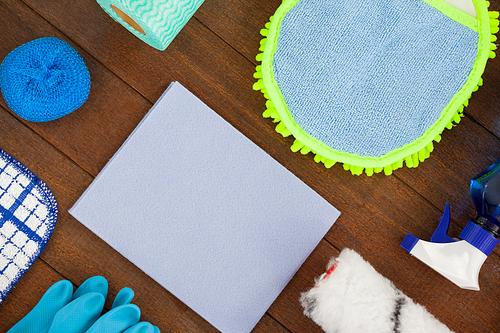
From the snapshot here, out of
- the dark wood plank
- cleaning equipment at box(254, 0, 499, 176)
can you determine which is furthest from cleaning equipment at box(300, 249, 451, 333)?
the dark wood plank

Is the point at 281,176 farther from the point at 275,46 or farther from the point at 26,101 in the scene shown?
the point at 26,101

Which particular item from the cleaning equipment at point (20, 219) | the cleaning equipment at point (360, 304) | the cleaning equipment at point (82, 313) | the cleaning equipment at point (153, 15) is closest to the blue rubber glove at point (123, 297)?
the cleaning equipment at point (82, 313)

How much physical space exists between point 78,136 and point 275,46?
375 millimetres

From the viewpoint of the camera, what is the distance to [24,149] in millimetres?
594

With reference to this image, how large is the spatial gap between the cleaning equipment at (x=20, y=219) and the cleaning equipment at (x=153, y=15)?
12.4 inches

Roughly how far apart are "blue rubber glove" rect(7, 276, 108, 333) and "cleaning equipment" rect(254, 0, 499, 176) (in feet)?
1.43

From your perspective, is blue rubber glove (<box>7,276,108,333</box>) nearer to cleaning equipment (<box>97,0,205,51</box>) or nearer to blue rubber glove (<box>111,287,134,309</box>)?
blue rubber glove (<box>111,287,134,309</box>)

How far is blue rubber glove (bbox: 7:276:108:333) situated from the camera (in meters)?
0.57

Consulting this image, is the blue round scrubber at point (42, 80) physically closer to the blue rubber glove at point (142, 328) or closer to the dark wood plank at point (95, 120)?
the dark wood plank at point (95, 120)

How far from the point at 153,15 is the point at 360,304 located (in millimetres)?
551

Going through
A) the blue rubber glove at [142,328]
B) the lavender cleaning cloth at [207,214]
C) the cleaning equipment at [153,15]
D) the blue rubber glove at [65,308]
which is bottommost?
the blue rubber glove at [65,308]

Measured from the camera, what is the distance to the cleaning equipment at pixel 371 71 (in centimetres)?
57

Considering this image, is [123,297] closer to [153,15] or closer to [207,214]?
[207,214]

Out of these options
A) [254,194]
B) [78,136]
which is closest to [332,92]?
[254,194]
